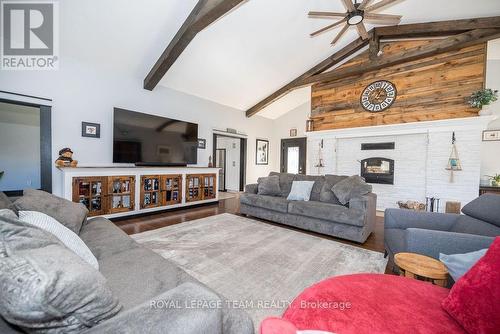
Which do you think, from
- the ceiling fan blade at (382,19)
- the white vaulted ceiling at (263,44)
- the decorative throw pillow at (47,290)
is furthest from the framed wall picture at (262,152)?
the decorative throw pillow at (47,290)

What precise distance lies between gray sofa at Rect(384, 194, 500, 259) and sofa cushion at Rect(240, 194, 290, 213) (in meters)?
1.54

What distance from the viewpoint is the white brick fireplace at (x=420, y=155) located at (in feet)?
12.8

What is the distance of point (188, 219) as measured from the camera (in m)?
3.76

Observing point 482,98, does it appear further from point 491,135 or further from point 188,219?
point 188,219

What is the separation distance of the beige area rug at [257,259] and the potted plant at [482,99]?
3655 millimetres

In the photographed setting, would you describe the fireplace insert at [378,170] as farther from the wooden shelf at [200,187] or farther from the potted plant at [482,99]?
the wooden shelf at [200,187]

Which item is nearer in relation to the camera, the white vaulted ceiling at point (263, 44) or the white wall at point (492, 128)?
the white vaulted ceiling at point (263, 44)

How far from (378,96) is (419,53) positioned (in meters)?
1.04

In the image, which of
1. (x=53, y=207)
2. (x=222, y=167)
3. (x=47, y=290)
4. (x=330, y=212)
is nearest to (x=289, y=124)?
(x=222, y=167)

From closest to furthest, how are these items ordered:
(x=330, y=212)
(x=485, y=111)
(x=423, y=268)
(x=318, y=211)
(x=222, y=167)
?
(x=423, y=268) → (x=330, y=212) → (x=318, y=211) → (x=485, y=111) → (x=222, y=167)

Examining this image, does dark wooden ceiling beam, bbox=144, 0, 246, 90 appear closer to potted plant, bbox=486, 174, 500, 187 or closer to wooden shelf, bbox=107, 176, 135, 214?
wooden shelf, bbox=107, 176, 135, 214

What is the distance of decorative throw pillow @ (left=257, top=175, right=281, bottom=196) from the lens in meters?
3.96
